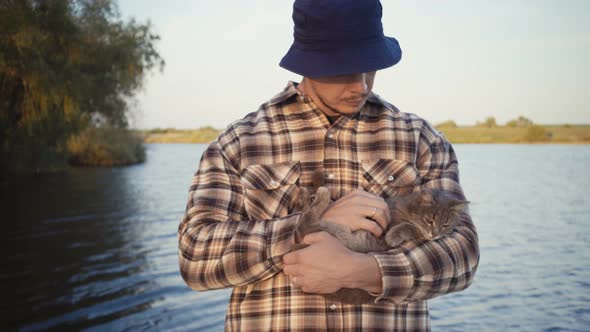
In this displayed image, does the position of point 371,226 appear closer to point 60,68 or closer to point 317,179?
point 317,179

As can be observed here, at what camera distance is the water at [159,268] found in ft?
28.8

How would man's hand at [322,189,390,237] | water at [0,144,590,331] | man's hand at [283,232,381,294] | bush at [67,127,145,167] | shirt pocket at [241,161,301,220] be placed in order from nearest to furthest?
man's hand at [283,232,381,294], man's hand at [322,189,390,237], shirt pocket at [241,161,301,220], water at [0,144,590,331], bush at [67,127,145,167]

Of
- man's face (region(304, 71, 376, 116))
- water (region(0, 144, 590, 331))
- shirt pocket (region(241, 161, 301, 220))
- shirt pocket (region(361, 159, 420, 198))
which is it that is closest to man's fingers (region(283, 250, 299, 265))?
shirt pocket (region(241, 161, 301, 220))

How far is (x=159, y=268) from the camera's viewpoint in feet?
38.7

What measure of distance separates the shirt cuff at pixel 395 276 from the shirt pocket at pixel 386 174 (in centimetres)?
49

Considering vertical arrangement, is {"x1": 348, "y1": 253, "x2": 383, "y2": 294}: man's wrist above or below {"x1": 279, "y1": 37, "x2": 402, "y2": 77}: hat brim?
below

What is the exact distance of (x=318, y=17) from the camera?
2045mm

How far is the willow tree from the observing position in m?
17.8

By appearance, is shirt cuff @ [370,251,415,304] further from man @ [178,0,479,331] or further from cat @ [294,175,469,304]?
cat @ [294,175,469,304]

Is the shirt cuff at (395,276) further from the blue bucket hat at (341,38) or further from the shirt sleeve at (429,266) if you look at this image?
the blue bucket hat at (341,38)

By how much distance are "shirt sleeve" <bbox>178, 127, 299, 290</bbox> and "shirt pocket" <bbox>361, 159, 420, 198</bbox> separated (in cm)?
48

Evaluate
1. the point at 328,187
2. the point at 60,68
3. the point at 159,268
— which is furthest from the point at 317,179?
the point at 60,68

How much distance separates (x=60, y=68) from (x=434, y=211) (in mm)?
20231

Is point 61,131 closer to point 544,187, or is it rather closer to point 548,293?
point 548,293
